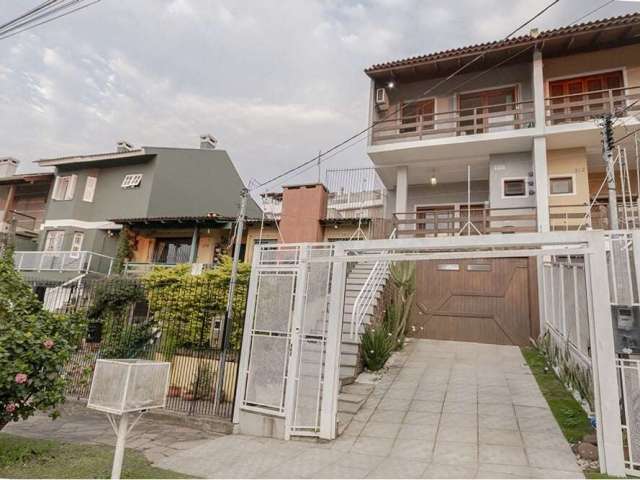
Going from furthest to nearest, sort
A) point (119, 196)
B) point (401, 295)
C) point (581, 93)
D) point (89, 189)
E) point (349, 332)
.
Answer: point (89, 189) → point (119, 196) → point (581, 93) → point (401, 295) → point (349, 332)

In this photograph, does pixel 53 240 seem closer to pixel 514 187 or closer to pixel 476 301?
pixel 476 301

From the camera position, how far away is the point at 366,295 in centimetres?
935

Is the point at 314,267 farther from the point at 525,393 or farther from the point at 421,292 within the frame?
the point at 421,292

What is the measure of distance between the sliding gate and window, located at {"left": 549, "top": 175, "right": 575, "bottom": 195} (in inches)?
394

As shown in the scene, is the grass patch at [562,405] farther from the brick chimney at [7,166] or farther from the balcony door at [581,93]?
the brick chimney at [7,166]

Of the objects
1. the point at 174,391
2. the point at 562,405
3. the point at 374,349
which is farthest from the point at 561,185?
the point at 174,391

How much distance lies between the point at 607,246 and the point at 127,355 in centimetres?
973

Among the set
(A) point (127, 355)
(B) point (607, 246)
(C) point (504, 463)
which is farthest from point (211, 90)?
(C) point (504, 463)

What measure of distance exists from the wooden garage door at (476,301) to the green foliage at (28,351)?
903 cm

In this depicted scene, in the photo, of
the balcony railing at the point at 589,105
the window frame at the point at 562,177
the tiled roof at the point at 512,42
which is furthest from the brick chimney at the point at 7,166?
the window frame at the point at 562,177

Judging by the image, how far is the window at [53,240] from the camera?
1897 cm

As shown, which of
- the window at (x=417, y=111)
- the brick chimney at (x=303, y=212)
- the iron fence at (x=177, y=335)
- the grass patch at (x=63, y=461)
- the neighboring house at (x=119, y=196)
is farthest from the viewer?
the neighboring house at (x=119, y=196)

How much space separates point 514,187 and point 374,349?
8256mm

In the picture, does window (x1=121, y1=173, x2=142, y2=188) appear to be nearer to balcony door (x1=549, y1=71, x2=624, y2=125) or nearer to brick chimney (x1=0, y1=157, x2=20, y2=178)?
brick chimney (x1=0, y1=157, x2=20, y2=178)
